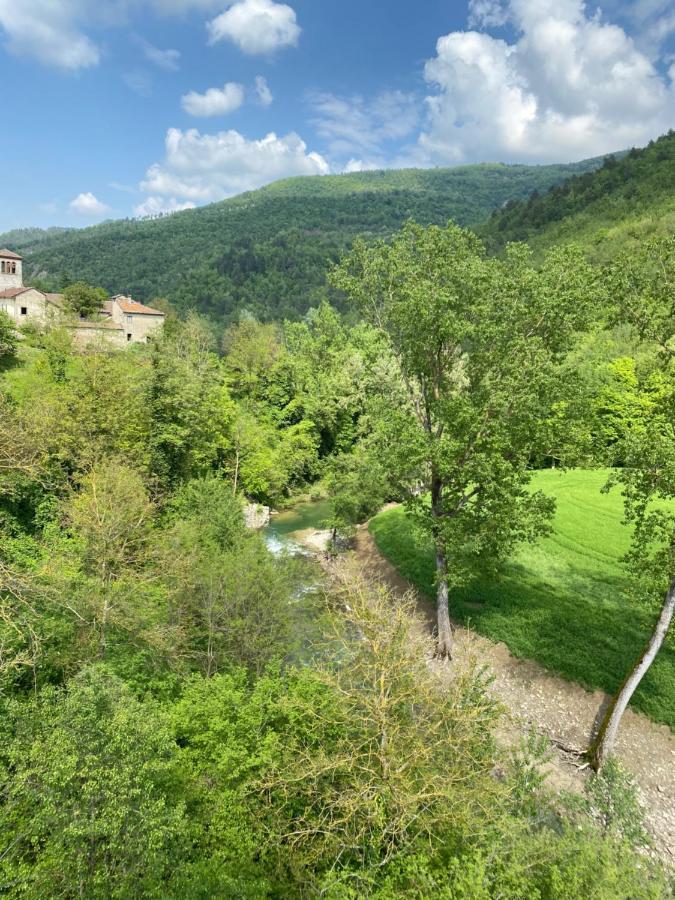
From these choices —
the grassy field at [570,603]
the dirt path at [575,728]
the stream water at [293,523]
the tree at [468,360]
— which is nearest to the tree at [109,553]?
the tree at [468,360]

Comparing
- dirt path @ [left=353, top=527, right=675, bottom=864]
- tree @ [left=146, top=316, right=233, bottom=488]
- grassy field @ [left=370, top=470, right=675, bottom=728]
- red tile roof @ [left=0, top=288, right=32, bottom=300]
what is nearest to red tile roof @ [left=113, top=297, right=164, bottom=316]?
red tile roof @ [left=0, top=288, right=32, bottom=300]

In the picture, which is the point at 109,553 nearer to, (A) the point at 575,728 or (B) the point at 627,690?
(A) the point at 575,728

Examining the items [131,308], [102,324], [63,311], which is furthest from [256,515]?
[131,308]

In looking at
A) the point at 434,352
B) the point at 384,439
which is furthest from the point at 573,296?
the point at 384,439

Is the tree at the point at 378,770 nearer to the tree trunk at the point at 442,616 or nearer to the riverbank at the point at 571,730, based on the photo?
the riverbank at the point at 571,730

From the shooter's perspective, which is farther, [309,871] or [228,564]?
[228,564]

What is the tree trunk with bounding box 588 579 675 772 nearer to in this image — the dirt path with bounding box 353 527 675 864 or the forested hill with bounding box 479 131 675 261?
the dirt path with bounding box 353 527 675 864

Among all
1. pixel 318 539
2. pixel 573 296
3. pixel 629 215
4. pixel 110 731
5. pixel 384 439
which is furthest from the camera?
pixel 629 215

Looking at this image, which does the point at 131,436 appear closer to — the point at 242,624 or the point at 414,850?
the point at 242,624
